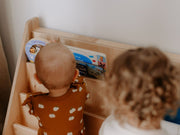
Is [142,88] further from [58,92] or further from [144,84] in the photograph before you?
[58,92]

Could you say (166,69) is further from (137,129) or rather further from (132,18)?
(132,18)

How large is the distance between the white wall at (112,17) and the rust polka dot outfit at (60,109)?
0.28 m

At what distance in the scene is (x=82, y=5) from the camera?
3.37ft

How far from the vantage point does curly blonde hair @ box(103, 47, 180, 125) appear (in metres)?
0.59

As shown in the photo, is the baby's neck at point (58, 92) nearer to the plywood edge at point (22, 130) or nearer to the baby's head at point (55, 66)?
the baby's head at point (55, 66)

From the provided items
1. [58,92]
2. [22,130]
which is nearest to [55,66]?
[58,92]

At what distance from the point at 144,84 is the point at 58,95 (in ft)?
1.43

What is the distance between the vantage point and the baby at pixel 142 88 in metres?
0.59

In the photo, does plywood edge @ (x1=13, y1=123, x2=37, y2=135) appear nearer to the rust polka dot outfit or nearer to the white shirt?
the rust polka dot outfit

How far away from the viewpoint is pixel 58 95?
0.93m

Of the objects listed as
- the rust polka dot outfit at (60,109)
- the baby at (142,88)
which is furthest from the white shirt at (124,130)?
the rust polka dot outfit at (60,109)

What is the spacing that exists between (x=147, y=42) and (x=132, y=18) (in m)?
0.12

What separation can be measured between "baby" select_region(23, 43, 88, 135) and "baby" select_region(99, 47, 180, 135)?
0.24 meters

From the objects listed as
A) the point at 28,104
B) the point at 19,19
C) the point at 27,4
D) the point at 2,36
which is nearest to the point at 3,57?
the point at 2,36
